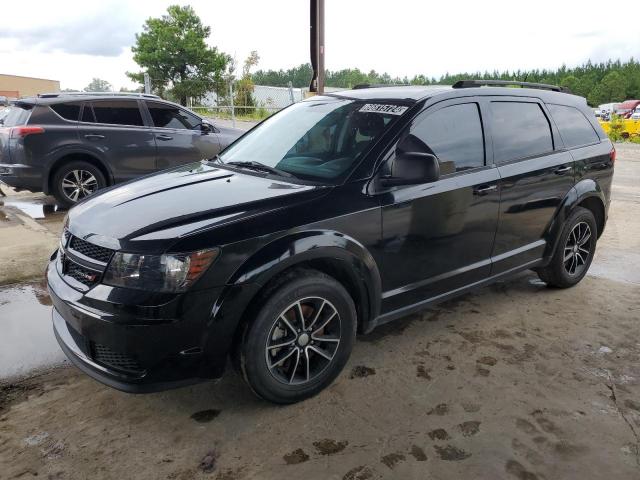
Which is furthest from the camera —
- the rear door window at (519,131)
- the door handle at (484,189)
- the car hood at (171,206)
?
the rear door window at (519,131)

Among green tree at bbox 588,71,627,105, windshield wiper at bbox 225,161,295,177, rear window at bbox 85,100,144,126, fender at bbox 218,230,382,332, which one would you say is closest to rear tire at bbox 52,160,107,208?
rear window at bbox 85,100,144,126

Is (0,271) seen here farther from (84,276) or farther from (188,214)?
(188,214)

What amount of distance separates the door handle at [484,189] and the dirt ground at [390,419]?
1022mm

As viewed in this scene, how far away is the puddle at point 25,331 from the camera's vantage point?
10.9 ft

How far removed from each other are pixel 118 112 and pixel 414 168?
646cm

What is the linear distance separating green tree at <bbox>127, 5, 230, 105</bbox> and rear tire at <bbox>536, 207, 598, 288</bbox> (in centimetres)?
4153

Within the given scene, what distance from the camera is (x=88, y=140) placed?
7.70 meters

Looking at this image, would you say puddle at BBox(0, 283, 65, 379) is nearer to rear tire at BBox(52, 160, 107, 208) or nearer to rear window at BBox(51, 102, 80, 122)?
rear tire at BBox(52, 160, 107, 208)

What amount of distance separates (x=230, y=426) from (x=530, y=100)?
328 centimetres

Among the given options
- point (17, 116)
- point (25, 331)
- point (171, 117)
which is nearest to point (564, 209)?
point (25, 331)

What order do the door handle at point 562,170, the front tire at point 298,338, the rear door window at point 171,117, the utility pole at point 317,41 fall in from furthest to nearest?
the rear door window at point 171,117, the utility pole at point 317,41, the door handle at point 562,170, the front tire at point 298,338

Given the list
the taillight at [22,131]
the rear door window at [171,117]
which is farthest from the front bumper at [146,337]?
the rear door window at [171,117]

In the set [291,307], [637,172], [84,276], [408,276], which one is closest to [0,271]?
[84,276]

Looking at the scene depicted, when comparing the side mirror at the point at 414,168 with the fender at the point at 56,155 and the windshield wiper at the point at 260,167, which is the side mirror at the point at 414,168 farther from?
the fender at the point at 56,155
